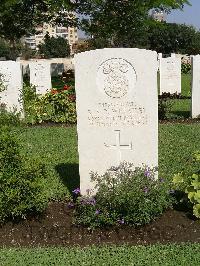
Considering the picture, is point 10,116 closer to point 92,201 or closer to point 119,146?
point 119,146

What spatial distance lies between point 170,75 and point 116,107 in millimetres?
12636

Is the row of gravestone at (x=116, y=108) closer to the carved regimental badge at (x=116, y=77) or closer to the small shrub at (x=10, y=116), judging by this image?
the carved regimental badge at (x=116, y=77)

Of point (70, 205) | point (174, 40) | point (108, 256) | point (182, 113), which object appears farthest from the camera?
point (174, 40)

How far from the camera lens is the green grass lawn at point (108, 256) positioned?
4434mm

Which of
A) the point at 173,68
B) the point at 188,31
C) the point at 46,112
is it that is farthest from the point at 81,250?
the point at 188,31

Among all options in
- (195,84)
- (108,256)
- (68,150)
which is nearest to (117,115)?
(108,256)

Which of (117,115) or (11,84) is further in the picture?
(11,84)

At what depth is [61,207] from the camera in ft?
19.4

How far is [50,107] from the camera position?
12297 millimetres

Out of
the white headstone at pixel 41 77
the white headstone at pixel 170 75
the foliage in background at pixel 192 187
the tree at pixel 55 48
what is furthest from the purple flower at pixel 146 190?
the tree at pixel 55 48

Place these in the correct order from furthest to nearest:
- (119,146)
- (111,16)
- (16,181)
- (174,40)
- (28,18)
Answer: (174,40), (28,18), (111,16), (119,146), (16,181)

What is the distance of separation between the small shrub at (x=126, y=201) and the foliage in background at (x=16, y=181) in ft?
1.80

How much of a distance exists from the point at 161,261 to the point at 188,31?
5831cm

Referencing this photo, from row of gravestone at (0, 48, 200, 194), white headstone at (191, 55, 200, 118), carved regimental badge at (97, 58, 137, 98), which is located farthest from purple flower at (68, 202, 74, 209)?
white headstone at (191, 55, 200, 118)
